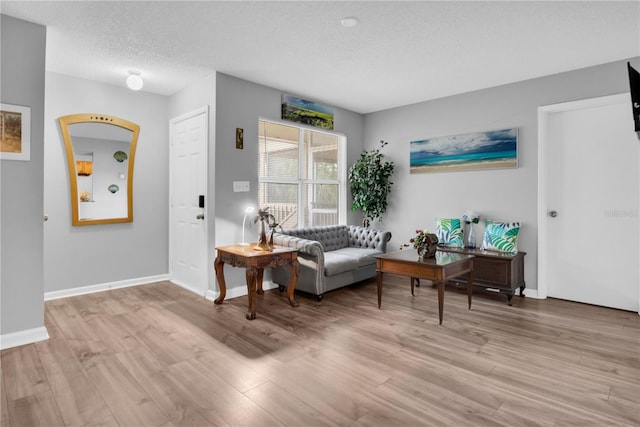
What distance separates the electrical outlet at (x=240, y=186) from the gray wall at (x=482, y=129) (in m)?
2.43

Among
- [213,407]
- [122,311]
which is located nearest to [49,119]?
[122,311]

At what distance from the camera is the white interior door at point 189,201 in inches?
168

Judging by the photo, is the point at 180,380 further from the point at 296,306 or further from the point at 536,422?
the point at 536,422

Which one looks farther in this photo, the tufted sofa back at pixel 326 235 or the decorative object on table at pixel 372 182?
the decorative object on table at pixel 372 182

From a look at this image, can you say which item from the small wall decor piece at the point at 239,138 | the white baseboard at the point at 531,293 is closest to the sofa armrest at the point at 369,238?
the white baseboard at the point at 531,293

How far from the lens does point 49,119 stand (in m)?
4.01

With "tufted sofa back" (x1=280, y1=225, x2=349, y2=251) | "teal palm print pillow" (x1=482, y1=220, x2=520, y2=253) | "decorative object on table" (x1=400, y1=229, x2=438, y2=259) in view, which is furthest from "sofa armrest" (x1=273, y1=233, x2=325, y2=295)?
"teal palm print pillow" (x1=482, y1=220, x2=520, y2=253)

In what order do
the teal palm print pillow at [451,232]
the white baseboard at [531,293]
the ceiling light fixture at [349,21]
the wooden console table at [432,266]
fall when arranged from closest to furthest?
the ceiling light fixture at [349,21]
the wooden console table at [432,266]
the white baseboard at [531,293]
the teal palm print pillow at [451,232]

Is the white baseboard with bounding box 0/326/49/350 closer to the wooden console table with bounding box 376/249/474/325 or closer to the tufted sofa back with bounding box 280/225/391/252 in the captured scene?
the tufted sofa back with bounding box 280/225/391/252

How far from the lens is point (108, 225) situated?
4504 mm

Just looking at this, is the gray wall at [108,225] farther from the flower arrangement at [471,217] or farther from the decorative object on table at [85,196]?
the flower arrangement at [471,217]

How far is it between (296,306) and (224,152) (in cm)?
195

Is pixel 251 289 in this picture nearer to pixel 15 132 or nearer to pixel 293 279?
pixel 293 279

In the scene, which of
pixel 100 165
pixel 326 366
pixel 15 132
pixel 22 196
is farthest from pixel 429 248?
pixel 100 165
